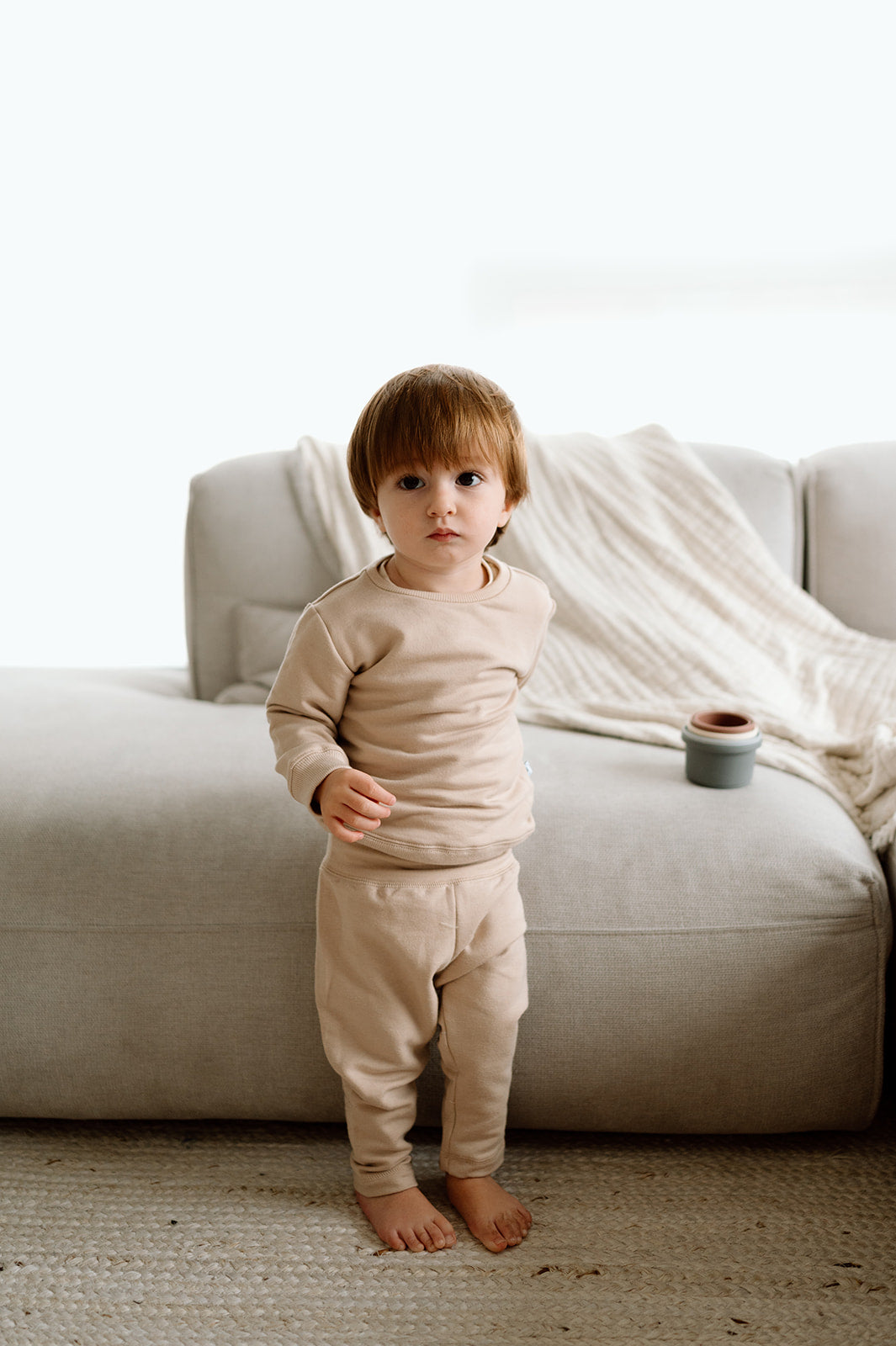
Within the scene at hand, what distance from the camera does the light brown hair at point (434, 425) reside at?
2.75ft

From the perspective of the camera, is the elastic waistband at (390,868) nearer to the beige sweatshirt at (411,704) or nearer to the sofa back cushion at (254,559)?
the beige sweatshirt at (411,704)

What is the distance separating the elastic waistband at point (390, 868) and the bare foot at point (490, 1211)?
33cm

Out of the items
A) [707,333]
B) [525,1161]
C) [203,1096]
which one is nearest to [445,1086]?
[525,1161]

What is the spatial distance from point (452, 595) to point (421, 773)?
0.54 feet

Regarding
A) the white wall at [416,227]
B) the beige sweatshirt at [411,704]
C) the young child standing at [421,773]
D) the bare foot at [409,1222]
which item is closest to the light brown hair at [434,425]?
the young child standing at [421,773]

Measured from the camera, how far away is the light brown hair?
2.75 feet

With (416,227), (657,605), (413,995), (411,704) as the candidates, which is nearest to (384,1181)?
(413,995)

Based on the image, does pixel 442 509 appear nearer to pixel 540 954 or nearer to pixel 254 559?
pixel 540 954

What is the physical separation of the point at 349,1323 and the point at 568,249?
1.88 m

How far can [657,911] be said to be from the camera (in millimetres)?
1006

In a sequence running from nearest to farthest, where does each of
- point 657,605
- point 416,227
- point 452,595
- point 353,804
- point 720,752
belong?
point 353,804 → point 452,595 → point 720,752 → point 657,605 → point 416,227

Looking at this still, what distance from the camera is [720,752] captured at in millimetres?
1135

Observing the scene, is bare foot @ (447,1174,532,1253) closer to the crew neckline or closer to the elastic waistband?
the elastic waistband

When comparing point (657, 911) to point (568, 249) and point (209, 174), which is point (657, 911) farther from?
point (209, 174)
